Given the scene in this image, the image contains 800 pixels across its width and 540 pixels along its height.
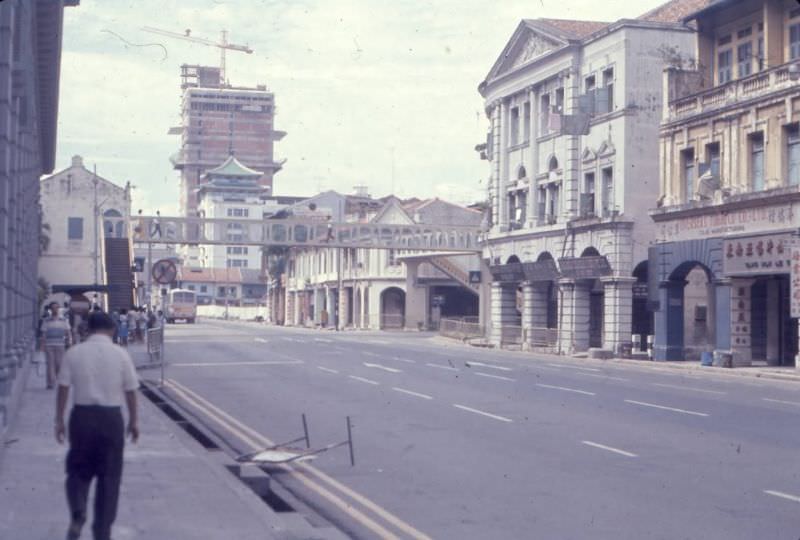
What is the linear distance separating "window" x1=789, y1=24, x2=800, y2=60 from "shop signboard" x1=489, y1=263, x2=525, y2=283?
2167cm

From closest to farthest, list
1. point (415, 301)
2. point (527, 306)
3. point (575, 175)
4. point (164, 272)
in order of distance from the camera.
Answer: point (164, 272), point (575, 175), point (527, 306), point (415, 301)

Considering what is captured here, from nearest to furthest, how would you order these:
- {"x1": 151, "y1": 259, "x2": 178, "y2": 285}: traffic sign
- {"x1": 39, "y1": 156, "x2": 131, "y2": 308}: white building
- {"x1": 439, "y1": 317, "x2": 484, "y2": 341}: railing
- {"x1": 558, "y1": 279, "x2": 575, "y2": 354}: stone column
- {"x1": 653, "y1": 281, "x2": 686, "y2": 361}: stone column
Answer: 1. {"x1": 151, "y1": 259, "x2": 178, "y2": 285}: traffic sign
2. {"x1": 653, "y1": 281, "x2": 686, "y2": 361}: stone column
3. {"x1": 558, "y1": 279, "x2": 575, "y2": 354}: stone column
4. {"x1": 439, "y1": 317, "x2": 484, "y2": 341}: railing
5. {"x1": 39, "y1": 156, "x2": 131, "y2": 308}: white building

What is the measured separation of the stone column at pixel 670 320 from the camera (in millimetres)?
43062

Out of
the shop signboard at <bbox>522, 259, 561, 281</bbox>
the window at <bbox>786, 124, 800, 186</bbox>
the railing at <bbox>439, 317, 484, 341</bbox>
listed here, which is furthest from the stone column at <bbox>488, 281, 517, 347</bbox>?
the window at <bbox>786, 124, 800, 186</bbox>

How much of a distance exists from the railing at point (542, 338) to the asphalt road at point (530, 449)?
68.5 ft

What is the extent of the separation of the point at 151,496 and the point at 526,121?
48038 mm

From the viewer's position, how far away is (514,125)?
58969mm

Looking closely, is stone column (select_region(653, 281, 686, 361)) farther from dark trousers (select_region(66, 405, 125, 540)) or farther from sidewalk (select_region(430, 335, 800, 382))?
dark trousers (select_region(66, 405, 125, 540))

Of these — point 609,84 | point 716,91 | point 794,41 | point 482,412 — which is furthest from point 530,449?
point 609,84

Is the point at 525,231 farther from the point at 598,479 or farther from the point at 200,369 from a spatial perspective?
the point at 598,479

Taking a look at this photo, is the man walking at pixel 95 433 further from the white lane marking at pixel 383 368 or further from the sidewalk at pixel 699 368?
the sidewalk at pixel 699 368

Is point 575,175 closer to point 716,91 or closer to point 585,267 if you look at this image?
point 585,267

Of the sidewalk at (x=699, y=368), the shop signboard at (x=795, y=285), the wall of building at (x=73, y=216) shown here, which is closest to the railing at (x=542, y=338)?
the sidewalk at (x=699, y=368)

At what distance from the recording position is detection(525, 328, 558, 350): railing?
174 feet
